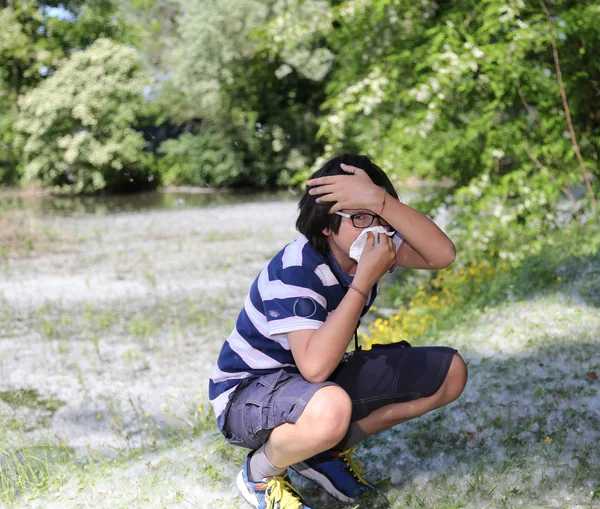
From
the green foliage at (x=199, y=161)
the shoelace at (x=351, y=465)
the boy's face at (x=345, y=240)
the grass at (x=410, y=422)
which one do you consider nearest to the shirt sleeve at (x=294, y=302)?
the boy's face at (x=345, y=240)

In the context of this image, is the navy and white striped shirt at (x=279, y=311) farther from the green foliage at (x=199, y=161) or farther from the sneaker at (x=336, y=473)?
the green foliage at (x=199, y=161)

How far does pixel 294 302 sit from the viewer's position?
219 cm

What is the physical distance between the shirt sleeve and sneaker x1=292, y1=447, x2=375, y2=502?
69cm

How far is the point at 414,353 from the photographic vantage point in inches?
97.3

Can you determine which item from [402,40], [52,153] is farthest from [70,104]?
[402,40]

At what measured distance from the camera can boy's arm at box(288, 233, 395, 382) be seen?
2094mm

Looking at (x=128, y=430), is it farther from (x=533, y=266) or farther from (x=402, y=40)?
(x=402, y=40)

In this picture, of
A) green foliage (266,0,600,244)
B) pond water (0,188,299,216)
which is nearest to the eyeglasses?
green foliage (266,0,600,244)

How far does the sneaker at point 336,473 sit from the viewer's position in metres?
2.59

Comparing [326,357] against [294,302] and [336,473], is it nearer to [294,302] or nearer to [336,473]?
[294,302]

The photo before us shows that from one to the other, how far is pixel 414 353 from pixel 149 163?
84.3ft

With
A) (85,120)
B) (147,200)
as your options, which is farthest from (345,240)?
(85,120)

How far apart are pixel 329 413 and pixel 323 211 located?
663 millimetres

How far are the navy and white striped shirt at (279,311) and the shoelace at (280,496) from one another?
0.95 feet
